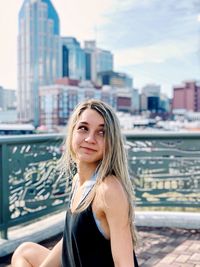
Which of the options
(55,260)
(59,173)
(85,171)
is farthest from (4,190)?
(85,171)

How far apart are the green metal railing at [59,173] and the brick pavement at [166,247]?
36 cm

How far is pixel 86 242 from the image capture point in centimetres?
128

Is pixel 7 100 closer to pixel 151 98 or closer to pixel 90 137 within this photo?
pixel 151 98

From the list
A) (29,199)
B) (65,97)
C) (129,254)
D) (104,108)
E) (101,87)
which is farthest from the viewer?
(101,87)

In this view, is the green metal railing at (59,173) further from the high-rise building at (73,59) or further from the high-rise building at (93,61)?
the high-rise building at (93,61)

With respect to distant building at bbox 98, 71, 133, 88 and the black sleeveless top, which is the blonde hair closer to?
the black sleeveless top

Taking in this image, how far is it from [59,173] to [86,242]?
8.79 feet

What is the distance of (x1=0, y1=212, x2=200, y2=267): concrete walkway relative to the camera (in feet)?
9.90

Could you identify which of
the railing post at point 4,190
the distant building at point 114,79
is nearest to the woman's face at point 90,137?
the railing post at point 4,190

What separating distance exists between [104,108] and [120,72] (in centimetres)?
16011

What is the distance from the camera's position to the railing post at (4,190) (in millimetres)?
3197

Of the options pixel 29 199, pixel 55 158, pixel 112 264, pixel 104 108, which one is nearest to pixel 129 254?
pixel 112 264

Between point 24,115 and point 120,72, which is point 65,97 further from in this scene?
point 120,72

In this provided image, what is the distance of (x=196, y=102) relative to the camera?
12938 centimetres
